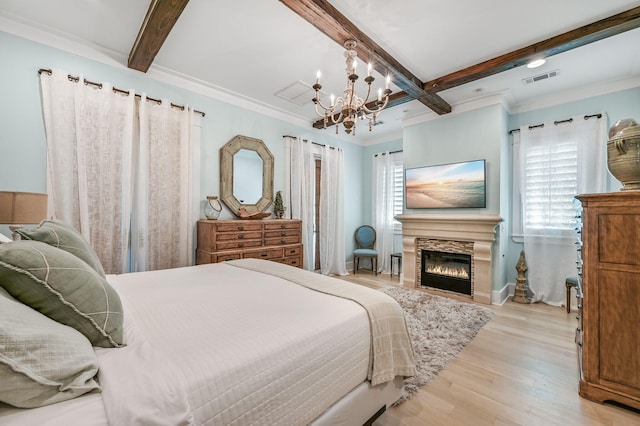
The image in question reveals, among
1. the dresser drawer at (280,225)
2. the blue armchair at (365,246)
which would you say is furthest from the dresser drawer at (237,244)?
the blue armchair at (365,246)

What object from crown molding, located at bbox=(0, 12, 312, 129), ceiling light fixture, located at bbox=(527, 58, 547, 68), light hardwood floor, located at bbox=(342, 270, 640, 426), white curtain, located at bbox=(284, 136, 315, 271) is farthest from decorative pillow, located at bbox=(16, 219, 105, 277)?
ceiling light fixture, located at bbox=(527, 58, 547, 68)

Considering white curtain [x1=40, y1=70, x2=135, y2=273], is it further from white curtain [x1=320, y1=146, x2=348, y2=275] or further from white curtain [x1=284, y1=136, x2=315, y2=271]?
white curtain [x1=320, y1=146, x2=348, y2=275]

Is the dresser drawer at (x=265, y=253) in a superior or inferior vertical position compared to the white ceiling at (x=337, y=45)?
inferior

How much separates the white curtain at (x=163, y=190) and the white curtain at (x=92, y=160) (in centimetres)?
13

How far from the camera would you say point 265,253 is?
11.6ft

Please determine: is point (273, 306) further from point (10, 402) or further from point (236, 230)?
point (236, 230)

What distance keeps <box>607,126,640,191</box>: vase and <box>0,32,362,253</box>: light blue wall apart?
377 cm

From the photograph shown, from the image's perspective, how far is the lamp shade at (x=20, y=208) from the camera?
1.81m

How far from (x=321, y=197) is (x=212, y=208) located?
84.1 inches

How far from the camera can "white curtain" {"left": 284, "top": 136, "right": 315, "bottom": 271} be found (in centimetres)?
441

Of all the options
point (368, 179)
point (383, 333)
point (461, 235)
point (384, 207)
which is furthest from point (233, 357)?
point (368, 179)

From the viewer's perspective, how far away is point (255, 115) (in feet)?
13.1

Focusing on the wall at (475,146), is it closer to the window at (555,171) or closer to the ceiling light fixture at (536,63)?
the window at (555,171)

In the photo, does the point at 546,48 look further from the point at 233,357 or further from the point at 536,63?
the point at 233,357
